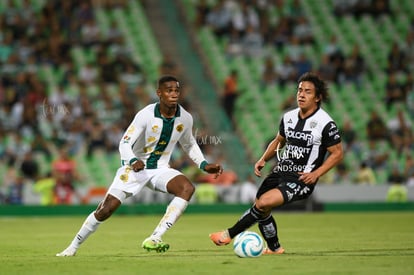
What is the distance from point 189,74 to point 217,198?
20.7 ft

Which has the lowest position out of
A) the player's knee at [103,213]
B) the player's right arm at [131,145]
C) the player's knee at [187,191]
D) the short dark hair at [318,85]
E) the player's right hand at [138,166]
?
the player's knee at [103,213]

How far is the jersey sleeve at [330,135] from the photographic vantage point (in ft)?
40.8

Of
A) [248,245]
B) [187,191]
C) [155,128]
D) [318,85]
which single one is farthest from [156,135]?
[318,85]

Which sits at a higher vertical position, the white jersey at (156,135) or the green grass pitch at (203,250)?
the white jersey at (156,135)

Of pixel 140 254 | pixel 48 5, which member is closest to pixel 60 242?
pixel 140 254

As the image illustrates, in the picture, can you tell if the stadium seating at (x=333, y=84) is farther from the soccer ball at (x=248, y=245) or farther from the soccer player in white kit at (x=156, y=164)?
the soccer ball at (x=248, y=245)

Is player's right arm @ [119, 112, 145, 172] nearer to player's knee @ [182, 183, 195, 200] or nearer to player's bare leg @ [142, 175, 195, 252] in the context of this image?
player's bare leg @ [142, 175, 195, 252]

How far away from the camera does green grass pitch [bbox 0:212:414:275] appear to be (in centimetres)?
1059

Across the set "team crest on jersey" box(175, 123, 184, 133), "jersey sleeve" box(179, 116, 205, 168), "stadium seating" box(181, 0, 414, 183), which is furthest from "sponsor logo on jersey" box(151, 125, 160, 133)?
"stadium seating" box(181, 0, 414, 183)

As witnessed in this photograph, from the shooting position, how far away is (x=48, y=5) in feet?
102

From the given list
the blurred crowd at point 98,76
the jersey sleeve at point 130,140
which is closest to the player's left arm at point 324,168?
the jersey sleeve at point 130,140

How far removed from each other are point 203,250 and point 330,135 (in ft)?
8.45

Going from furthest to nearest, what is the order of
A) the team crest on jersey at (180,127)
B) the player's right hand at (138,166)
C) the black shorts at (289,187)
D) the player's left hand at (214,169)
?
the team crest on jersey at (180,127) → the player's left hand at (214,169) → the black shorts at (289,187) → the player's right hand at (138,166)

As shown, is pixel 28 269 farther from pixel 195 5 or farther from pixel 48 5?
pixel 195 5
